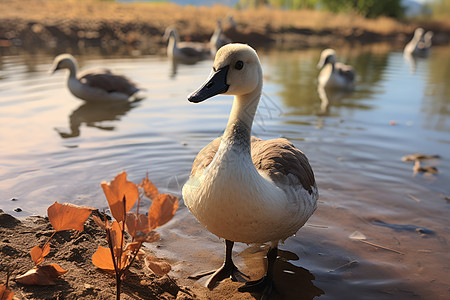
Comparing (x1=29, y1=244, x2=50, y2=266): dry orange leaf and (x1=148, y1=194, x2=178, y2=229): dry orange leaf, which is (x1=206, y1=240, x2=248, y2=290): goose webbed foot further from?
(x1=29, y1=244, x2=50, y2=266): dry orange leaf

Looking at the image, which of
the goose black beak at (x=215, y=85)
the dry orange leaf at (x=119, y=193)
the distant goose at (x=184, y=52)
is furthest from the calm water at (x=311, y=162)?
the distant goose at (x=184, y=52)

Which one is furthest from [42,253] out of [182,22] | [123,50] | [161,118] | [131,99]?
[182,22]

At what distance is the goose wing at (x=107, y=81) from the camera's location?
31.6ft

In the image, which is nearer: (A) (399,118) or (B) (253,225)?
(B) (253,225)

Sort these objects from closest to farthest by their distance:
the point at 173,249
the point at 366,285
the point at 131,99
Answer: the point at 366,285 < the point at 173,249 < the point at 131,99

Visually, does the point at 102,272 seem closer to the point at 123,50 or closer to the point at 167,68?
the point at 167,68

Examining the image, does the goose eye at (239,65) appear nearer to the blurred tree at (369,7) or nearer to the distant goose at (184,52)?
the distant goose at (184,52)

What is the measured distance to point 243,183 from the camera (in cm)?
269

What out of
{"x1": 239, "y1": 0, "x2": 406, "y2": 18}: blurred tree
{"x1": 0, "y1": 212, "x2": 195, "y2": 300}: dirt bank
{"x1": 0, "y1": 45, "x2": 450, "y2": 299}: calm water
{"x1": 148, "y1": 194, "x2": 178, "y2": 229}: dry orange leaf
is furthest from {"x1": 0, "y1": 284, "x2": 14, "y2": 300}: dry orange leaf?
{"x1": 239, "y1": 0, "x2": 406, "y2": 18}: blurred tree

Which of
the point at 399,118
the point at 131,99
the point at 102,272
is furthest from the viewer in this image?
the point at 131,99

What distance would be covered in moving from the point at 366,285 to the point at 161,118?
6075 millimetres

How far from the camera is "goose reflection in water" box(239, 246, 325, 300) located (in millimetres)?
3311

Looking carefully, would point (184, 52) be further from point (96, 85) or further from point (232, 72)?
point (232, 72)

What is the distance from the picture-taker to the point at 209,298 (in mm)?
3221
